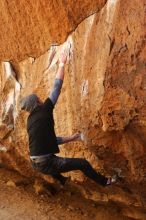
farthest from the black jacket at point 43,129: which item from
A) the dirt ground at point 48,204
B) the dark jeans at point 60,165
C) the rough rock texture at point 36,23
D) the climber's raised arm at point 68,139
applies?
the dirt ground at point 48,204

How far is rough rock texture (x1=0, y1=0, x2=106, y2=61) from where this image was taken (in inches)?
256

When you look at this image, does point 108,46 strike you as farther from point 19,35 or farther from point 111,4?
point 19,35

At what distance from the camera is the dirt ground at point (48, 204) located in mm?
8531

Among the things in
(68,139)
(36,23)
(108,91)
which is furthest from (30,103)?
(36,23)

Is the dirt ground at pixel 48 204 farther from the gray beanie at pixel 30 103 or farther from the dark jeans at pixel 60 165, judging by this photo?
the gray beanie at pixel 30 103

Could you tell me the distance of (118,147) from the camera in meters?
6.17

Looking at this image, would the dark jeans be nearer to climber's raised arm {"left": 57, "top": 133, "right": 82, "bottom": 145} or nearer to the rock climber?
the rock climber

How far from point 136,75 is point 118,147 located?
1.14m

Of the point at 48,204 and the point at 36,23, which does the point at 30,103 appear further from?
the point at 48,204

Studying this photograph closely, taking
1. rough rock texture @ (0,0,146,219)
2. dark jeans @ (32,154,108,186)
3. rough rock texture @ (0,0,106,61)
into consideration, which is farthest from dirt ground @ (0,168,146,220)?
rough rock texture @ (0,0,106,61)

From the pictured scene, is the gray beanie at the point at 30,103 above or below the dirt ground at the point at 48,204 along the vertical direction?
above

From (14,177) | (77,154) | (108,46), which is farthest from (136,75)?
(14,177)

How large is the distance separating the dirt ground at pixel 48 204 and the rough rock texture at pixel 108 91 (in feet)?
3.14

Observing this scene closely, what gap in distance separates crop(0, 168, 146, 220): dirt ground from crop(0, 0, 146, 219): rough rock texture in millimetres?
957
